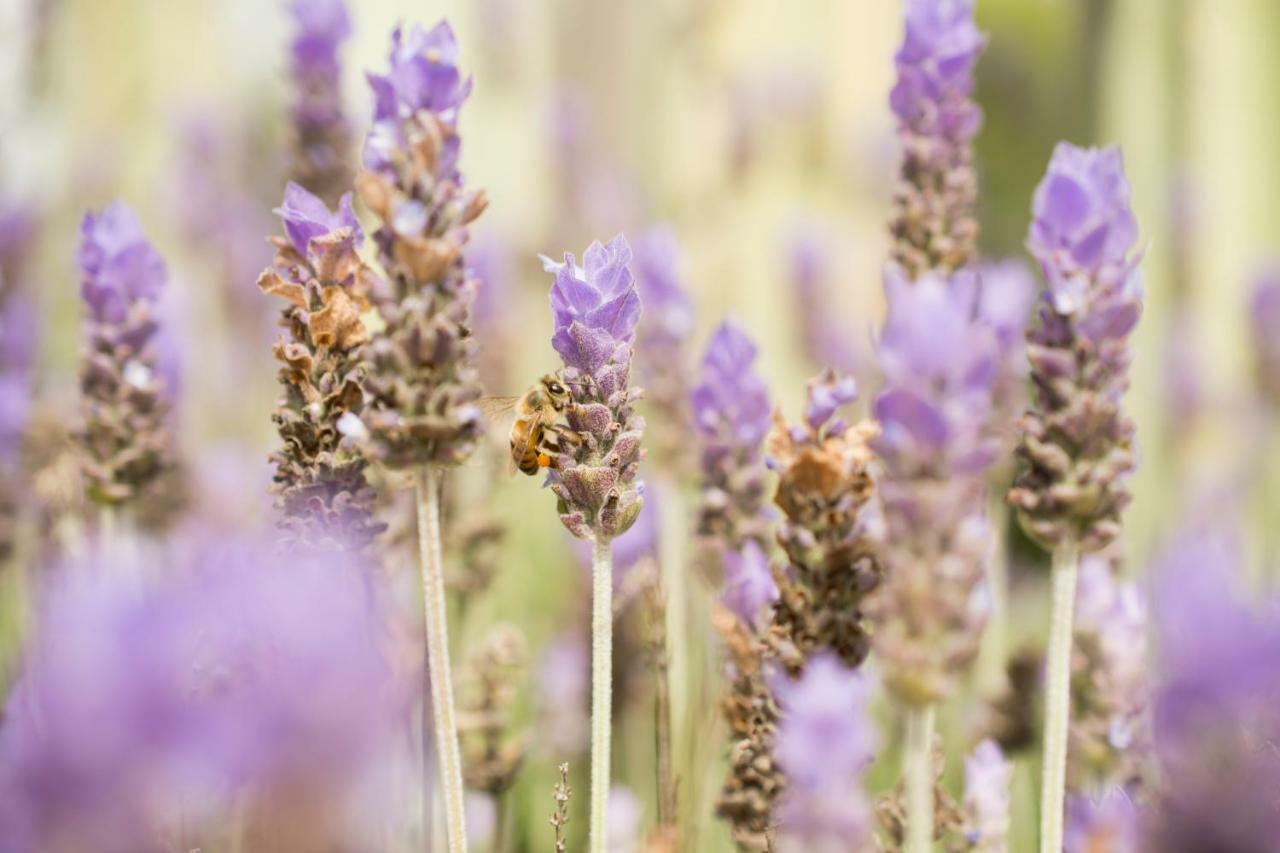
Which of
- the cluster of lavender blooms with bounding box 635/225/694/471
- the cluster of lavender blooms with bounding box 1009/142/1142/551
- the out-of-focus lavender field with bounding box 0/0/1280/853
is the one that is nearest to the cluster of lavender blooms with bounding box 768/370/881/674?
the out-of-focus lavender field with bounding box 0/0/1280/853

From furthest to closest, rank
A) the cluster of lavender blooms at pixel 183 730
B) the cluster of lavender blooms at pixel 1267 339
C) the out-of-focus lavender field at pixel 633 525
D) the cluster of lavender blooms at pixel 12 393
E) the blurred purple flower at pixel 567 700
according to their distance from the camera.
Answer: the cluster of lavender blooms at pixel 1267 339
the blurred purple flower at pixel 567 700
the cluster of lavender blooms at pixel 12 393
the out-of-focus lavender field at pixel 633 525
the cluster of lavender blooms at pixel 183 730

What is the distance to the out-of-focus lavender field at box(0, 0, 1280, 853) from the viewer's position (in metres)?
0.73

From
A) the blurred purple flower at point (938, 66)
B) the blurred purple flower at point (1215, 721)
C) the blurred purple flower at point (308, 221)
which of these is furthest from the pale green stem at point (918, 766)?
the blurred purple flower at point (938, 66)

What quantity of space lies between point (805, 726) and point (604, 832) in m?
0.28

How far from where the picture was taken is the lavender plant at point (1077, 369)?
3.45 ft

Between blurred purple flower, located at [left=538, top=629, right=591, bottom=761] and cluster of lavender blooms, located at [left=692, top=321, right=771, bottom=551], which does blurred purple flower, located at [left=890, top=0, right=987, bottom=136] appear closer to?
cluster of lavender blooms, located at [left=692, top=321, right=771, bottom=551]

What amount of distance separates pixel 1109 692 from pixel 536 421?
2.28 feet

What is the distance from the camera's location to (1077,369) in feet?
3.57

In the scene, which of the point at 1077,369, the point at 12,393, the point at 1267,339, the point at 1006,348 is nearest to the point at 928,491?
the point at 1077,369

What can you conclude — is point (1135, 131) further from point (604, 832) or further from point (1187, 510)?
point (604, 832)

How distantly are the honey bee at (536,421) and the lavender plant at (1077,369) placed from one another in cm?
50

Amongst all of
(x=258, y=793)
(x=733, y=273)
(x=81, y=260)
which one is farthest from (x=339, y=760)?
(x=733, y=273)

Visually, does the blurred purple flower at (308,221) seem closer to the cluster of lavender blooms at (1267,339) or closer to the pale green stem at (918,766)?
the pale green stem at (918,766)

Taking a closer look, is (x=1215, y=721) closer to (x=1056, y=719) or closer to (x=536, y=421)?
(x=1056, y=719)
